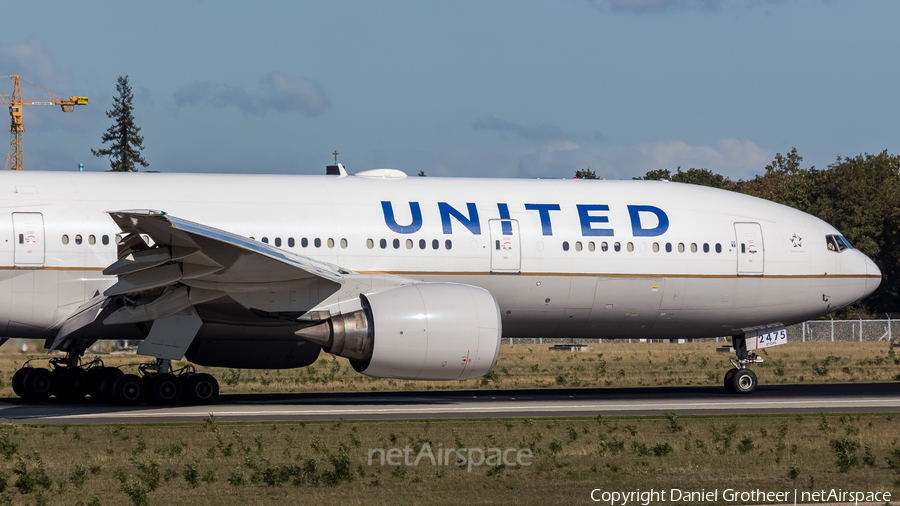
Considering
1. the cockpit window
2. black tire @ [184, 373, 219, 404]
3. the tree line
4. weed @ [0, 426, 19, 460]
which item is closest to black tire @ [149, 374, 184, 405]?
black tire @ [184, 373, 219, 404]

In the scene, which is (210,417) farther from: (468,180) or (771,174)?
(771,174)

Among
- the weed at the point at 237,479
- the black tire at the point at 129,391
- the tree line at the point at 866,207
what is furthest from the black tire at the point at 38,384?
the tree line at the point at 866,207

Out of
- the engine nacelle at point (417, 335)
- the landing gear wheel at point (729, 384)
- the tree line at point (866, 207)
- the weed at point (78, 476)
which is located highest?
the tree line at point (866, 207)

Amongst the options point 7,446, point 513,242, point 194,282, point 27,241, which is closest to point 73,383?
point 27,241

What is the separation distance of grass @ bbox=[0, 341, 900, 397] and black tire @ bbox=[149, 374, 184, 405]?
426cm

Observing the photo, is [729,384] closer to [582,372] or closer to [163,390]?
[582,372]

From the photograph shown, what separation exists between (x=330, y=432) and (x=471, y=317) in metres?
3.59

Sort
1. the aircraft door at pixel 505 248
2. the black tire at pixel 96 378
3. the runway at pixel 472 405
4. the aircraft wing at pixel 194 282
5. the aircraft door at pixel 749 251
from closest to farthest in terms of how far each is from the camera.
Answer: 1. the aircraft wing at pixel 194 282
2. the runway at pixel 472 405
3. the aircraft door at pixel 505 248
4. the black tire at pixel 96 378
5. the aircraft door at pixel 749 251

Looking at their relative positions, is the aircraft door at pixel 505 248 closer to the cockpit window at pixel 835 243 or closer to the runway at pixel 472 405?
the runway at pixel 472 405

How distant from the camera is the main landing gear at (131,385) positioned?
17.6 m

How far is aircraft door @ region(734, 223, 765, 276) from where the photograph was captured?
20188mm

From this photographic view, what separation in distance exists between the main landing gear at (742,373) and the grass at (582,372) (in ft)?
11.1

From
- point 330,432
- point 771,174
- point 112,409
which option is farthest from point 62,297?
point 771,174

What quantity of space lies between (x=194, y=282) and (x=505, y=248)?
19.7 ft
